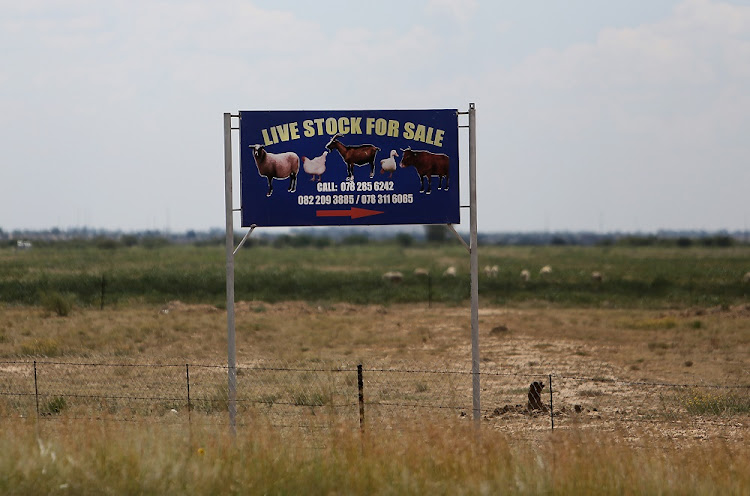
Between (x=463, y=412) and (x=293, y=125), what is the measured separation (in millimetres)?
6040

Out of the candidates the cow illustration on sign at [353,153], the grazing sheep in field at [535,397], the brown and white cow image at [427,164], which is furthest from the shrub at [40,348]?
the brown and white cow image at [427,164]

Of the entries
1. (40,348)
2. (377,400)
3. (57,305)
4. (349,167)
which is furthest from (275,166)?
(57,305)

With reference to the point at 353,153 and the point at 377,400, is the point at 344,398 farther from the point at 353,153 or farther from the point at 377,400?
the point at 353,153

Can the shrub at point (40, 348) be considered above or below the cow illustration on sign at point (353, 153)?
below

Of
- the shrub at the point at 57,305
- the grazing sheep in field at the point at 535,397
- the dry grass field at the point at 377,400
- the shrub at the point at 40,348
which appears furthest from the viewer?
the shrub at the point at 57,305

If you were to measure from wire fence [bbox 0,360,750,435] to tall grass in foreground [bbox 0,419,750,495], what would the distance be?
8.61 ft

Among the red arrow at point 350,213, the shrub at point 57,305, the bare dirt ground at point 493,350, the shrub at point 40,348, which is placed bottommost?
the bare dirt ground at point 493,350

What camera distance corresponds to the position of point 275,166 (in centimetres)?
1173

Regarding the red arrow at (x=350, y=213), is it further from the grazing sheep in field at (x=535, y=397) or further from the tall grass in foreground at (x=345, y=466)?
the grazing sheep in field at (x=535, y=397)

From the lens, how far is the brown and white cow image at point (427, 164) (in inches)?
467

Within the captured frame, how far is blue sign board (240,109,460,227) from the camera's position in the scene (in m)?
11.7

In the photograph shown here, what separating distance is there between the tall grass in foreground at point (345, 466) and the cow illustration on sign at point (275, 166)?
371 centimetres

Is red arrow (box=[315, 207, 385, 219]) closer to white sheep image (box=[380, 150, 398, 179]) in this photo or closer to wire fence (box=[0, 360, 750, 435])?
white sheep image (box=[380, 150, 398, 179])

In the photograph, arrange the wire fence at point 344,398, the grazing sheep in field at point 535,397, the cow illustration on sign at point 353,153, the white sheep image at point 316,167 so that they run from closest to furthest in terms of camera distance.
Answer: the cow illustration on sign at point 353,153 < the white sheep image at point 316,167 < the wire fence at point 344,398 < the grazing sheep in field at point 535,397
